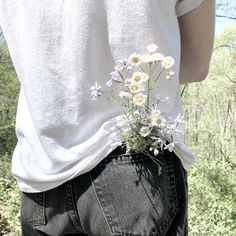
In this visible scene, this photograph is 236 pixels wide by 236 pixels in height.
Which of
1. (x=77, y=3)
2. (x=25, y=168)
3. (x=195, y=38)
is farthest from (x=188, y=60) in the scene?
(x=25, y=168)

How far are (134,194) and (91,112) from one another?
0.16 metres

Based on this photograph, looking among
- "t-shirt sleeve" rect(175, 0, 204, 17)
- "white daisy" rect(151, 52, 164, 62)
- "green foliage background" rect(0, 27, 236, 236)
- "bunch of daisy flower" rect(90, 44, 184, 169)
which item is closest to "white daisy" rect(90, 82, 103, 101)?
"bunch of daisy flower" rect(90, 44, 184, 169)

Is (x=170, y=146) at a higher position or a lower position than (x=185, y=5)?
lower

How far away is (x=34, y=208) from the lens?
35.8 inches

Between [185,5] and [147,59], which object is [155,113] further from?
[185,5]

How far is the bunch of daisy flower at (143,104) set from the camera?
0.78 metres

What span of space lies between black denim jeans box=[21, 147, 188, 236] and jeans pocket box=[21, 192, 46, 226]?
0.06m

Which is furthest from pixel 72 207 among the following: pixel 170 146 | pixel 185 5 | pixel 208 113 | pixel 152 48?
pixel 208 113

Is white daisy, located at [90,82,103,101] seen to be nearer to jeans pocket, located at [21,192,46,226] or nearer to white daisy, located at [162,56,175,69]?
white daisy, located at [162,56,175,69]

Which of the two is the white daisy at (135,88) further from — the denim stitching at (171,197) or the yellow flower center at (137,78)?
the denim stitching at (171,197)

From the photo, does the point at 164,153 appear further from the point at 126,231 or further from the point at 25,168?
the point at 25,168

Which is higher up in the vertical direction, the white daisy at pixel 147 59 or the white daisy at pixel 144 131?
the white daisy at pixel 147 59

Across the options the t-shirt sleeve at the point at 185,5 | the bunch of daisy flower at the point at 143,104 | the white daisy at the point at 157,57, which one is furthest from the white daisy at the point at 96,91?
the t-shirt sleeve at the point at 185,5

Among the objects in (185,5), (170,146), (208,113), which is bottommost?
(208,113)
